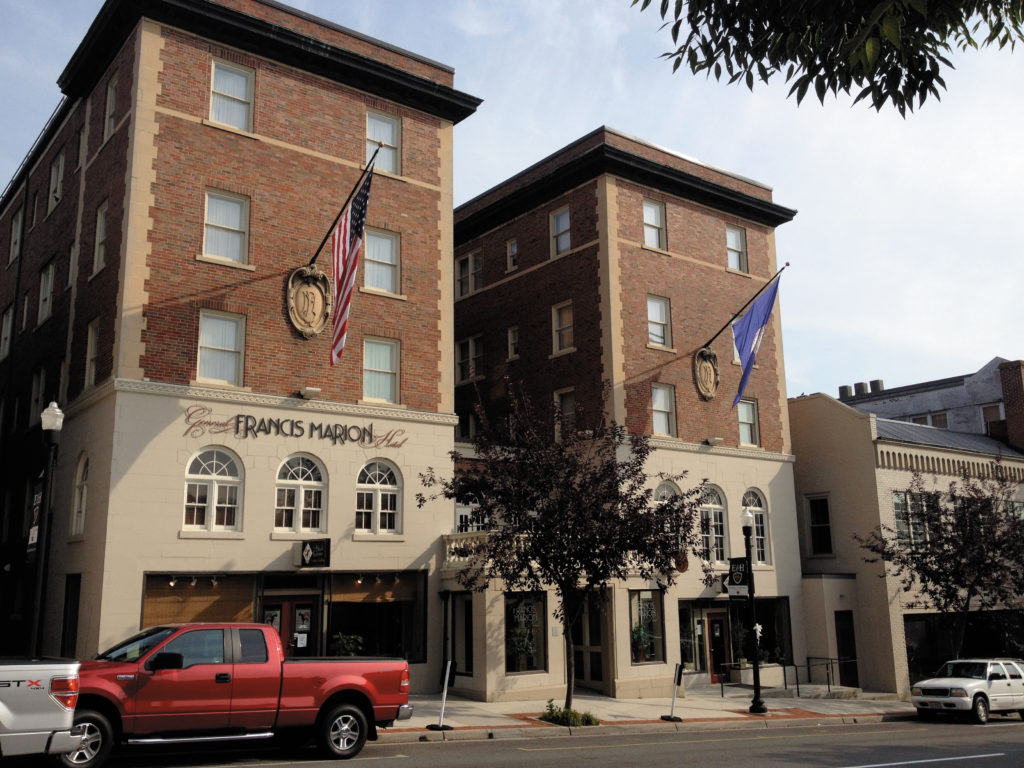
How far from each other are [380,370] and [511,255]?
1181 cm

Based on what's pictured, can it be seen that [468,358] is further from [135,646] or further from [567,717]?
[135,646]

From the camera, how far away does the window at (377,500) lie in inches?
996

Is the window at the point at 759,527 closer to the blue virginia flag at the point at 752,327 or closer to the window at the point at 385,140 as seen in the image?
the blue virginia flag at the point at 752,327

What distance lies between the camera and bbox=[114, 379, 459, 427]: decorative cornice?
883 inches

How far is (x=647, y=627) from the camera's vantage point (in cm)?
2939

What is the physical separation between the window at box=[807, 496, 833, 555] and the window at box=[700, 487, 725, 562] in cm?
524

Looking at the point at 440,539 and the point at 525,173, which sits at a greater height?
the point at 525,173

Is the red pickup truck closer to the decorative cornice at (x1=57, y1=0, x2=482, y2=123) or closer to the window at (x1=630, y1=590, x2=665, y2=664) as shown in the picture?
the window at (x1=630, y1=590, x2=665, y2=664)

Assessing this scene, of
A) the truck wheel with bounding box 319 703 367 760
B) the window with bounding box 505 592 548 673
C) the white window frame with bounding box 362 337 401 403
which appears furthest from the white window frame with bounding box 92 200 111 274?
the truck wheel with bounding box 319 703 367 760

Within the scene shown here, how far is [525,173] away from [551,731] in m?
22.9

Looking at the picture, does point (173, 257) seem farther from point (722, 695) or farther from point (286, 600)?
point (722, 695)

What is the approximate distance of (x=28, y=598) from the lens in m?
28.0

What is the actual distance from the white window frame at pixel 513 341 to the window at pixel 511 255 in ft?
7.98

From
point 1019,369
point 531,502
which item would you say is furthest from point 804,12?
point 1019,369
